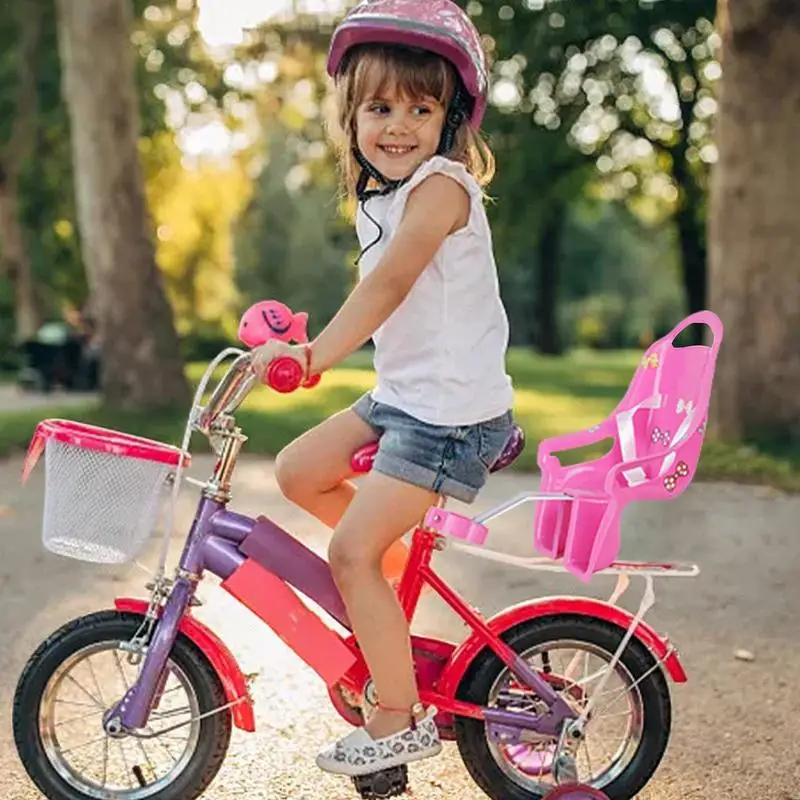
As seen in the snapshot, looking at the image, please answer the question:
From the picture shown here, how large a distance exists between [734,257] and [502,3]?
11257 mm

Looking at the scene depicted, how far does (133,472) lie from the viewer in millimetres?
2934

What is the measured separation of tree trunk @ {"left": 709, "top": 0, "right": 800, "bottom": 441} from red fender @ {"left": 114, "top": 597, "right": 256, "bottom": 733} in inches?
285

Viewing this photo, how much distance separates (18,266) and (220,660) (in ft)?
79.5

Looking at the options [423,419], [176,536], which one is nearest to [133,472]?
[423,419]

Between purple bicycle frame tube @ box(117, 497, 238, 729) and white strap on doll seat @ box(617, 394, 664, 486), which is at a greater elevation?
white strap on doll seat @ box(617, 394, 664, 486)

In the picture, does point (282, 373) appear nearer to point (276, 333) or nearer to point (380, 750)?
point (276, 333)

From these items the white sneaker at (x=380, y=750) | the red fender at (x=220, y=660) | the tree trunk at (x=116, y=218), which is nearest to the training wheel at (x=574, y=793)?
the white sneaker at (x=380, y=750)

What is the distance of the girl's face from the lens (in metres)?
2.95

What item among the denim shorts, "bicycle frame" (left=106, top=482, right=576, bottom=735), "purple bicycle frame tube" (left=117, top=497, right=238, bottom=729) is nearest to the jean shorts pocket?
the denim shorts

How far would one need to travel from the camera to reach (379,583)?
9.73 feet

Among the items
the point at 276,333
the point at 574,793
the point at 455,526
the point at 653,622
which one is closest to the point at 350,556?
the point at 455,526

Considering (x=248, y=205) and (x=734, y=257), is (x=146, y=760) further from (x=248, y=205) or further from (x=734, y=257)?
(x=248, y=205)

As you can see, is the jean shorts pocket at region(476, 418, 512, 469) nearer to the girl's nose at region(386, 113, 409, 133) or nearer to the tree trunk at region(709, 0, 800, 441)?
the girl's nose at region(386, 113, 409, 133)

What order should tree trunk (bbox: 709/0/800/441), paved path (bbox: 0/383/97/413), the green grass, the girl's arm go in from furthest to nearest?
paved path (bbox: 0/383/97/413)
tree trunk (bbox: 709/0/800/441)
the green grass
the girl's arm
